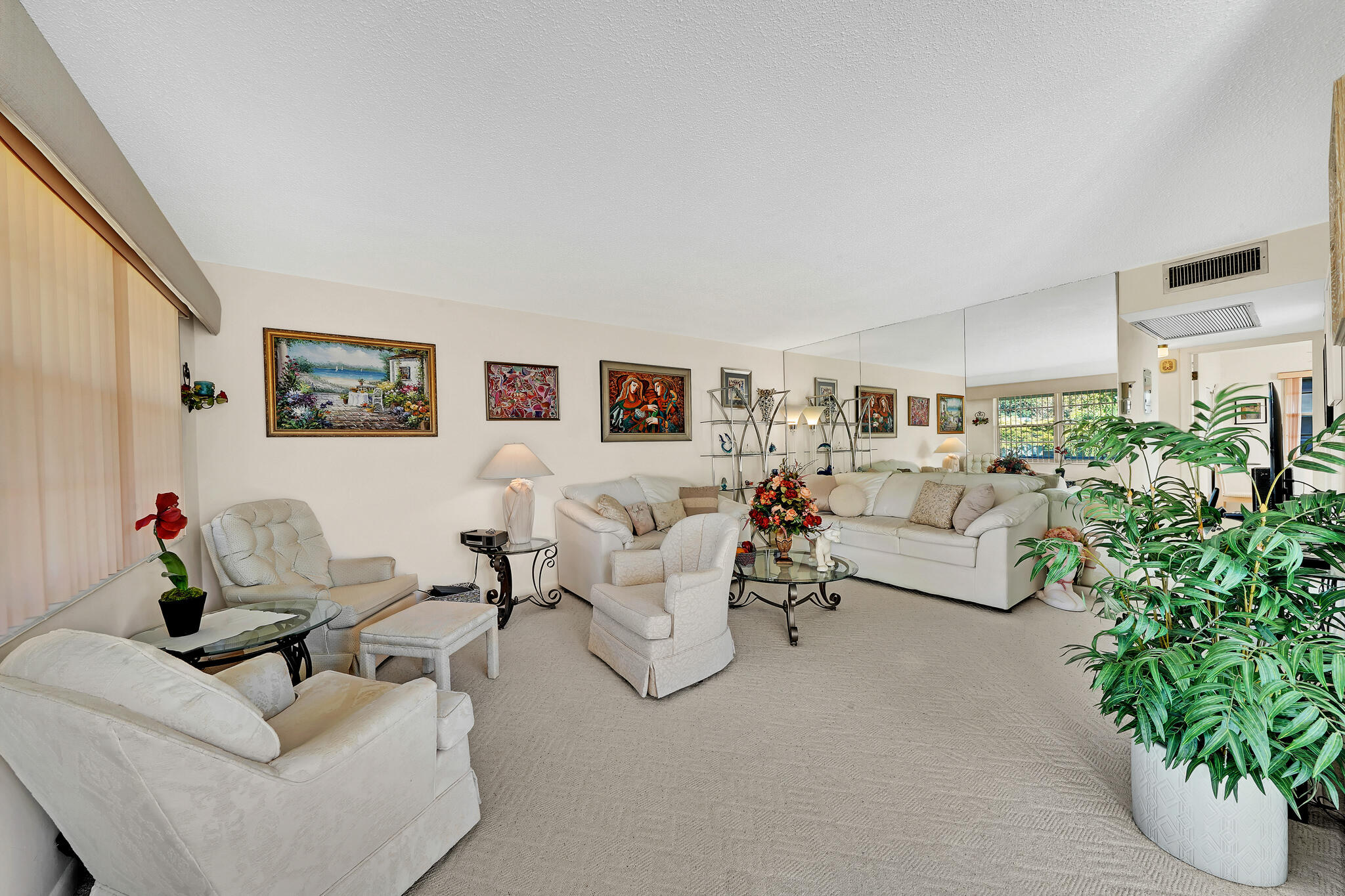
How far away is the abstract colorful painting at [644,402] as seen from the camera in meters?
4.98

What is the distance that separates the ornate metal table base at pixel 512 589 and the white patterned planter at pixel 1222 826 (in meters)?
3.47

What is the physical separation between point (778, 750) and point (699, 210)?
257 centimetres

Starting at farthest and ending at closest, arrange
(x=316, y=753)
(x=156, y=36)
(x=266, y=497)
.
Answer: (x=266, y=497)
(x=156, y=36)
(x=316, y=753)

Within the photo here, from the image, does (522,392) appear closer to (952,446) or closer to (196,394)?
(196,394)

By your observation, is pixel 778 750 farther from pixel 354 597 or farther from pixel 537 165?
pixel 537 165

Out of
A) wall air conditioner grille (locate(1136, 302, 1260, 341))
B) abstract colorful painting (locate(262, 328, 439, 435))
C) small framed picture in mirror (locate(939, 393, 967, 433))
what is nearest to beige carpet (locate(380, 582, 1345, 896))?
abstract colorful painting (locate(262, 328, 439, 435))

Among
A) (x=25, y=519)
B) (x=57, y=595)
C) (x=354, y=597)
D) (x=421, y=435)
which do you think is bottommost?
(x=354, y=597)

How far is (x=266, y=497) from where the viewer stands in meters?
3.30

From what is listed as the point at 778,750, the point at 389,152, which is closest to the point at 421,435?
the point at 389,152

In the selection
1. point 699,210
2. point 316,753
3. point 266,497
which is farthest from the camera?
point 266,497

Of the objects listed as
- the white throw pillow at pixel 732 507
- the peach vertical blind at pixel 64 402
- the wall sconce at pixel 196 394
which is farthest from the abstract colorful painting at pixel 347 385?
the white throw pillow at pixel 732 507

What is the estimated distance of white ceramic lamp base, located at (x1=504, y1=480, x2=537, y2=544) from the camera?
402cm

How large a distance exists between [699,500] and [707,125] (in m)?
3.57

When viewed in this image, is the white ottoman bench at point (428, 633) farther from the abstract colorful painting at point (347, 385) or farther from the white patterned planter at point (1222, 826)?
the white patterned planter at point (1222, 826)
